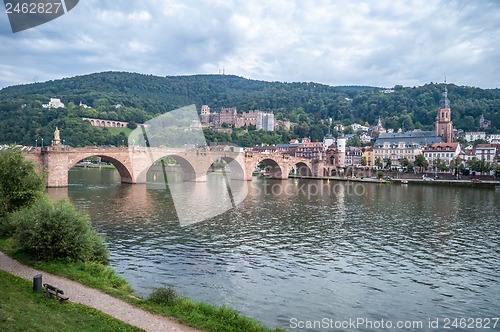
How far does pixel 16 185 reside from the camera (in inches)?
843

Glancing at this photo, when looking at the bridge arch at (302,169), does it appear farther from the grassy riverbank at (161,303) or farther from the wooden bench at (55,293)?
the wooden bench at (55,293)

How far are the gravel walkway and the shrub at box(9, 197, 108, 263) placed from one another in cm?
96

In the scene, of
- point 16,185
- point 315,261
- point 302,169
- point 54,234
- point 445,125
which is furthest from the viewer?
point 445,125

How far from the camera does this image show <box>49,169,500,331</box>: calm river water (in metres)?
14.8

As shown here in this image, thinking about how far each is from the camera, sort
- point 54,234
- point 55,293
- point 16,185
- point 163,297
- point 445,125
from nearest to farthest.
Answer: point 55,293, point 163,297, point 54,234, point 16,185, point 445,125

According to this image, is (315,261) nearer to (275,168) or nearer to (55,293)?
(55,293)

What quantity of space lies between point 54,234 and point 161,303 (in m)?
5.81

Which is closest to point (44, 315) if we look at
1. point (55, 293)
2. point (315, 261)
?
point (55, 293)

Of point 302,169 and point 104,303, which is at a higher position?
point 302,169

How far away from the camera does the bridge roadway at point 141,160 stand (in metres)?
46.8

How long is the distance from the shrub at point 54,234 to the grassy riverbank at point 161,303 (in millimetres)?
502

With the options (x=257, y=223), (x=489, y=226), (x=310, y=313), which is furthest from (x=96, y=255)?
(x=489, y=226)

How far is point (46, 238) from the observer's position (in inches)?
623

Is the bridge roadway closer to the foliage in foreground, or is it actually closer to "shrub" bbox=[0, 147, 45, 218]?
"shrub" bbox=[0, 147, 45, 218]
